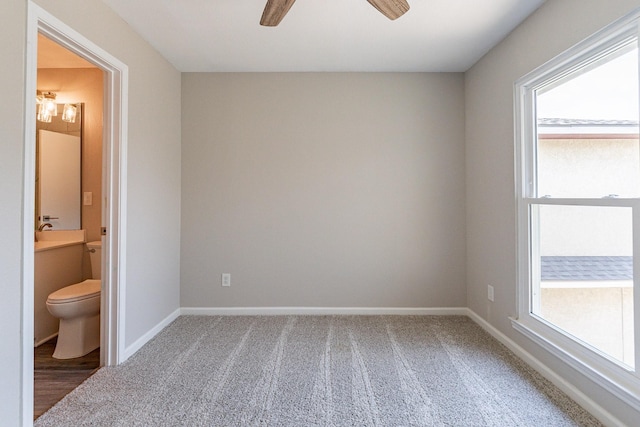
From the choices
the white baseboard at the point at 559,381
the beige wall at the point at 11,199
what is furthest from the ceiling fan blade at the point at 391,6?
the white baseboard at the point at 559,381

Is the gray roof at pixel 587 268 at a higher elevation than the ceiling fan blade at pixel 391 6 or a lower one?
lower

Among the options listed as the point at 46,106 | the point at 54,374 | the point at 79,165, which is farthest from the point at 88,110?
the point at 54,374

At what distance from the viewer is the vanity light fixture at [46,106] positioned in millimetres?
2955

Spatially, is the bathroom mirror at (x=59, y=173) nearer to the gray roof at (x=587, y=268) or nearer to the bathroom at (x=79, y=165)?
the bathroom at (x=79, y=165)

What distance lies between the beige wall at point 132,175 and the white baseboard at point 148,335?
0.12 feet

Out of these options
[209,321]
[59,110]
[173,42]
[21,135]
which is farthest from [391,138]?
[59,110]

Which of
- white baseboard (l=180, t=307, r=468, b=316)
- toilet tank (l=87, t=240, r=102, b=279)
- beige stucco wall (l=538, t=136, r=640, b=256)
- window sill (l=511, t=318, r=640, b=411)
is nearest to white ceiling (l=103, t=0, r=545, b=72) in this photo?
beige stucco wall (l=538, t=136, r=640, b=256)

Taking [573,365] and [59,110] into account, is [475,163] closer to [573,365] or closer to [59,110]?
[573,365]

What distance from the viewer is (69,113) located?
9.90 feet

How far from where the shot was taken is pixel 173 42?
8.63ft

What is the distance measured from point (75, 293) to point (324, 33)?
8.91ft

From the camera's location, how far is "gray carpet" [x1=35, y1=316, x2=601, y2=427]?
1688mm

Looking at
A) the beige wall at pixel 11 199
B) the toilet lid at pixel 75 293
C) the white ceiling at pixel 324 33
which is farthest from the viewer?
the toilet lid at pixel 75 293

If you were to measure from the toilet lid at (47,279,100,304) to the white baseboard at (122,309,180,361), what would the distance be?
489 millimetres
